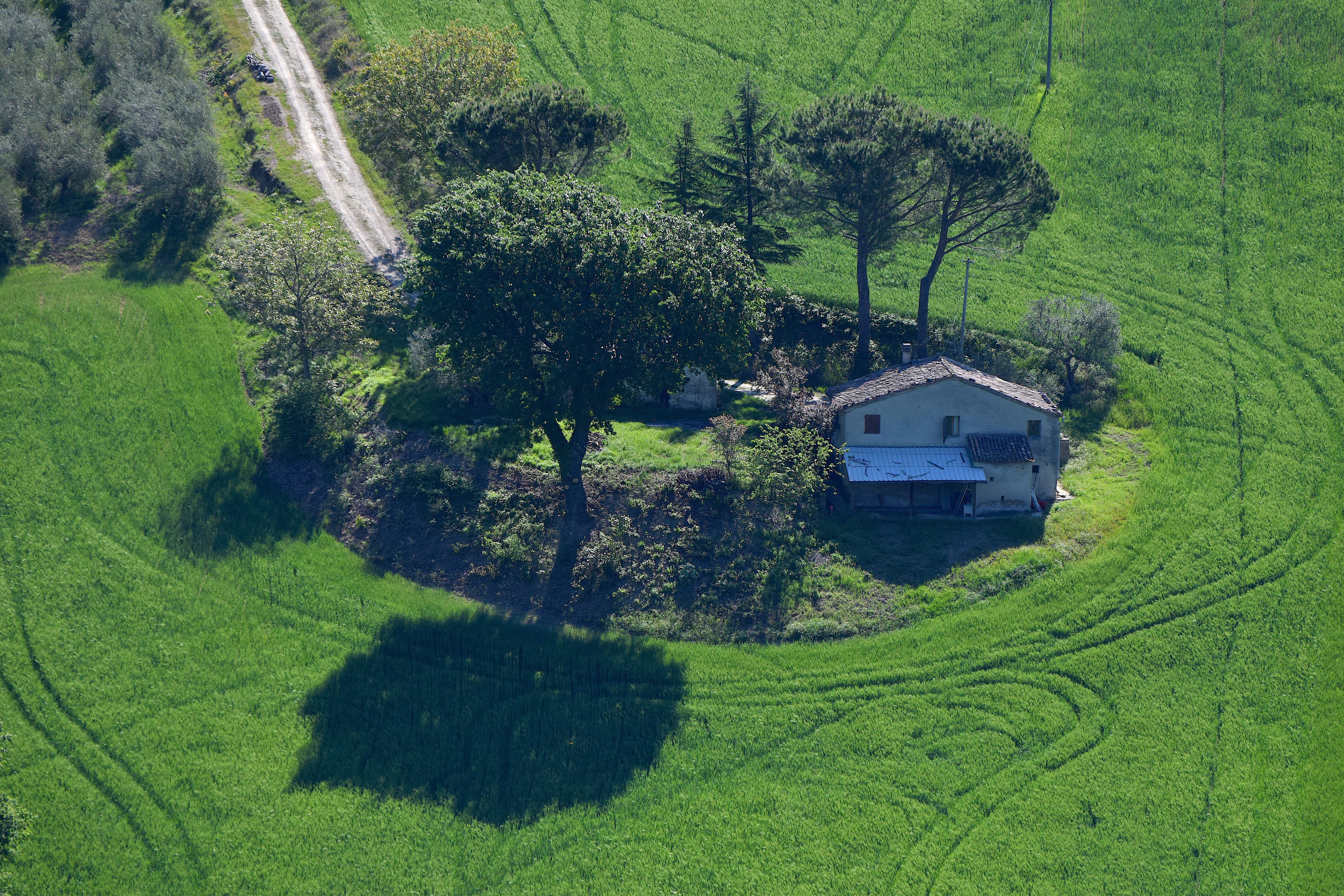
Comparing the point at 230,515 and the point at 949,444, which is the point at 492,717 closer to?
the point at 230,515

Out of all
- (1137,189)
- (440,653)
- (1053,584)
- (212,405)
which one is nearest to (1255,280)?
(1137,189)

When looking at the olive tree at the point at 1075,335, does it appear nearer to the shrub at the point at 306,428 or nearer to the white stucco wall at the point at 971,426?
the white stucco wall at the point at 971,426

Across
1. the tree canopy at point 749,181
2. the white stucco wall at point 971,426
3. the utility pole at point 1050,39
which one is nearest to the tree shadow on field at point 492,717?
the white stucco wall at point 971,426

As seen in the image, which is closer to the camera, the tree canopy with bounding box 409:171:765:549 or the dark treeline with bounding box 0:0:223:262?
the tree canopy with bounding box 409:171:765:549

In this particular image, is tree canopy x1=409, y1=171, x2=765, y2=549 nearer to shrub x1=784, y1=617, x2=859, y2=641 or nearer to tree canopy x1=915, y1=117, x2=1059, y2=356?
shrub x1=784, y1=617, x2=859, y2=641

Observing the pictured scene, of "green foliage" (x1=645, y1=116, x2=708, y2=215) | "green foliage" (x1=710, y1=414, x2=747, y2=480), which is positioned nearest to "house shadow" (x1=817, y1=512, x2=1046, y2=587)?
"green foliage" (x1=710, y1=414, x2=747, y2=480)

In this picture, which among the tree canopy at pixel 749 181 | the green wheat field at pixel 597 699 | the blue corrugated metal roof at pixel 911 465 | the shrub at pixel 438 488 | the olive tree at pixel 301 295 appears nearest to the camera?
the green wheat field at pixel 597 699

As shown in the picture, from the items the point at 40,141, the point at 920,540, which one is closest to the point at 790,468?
the point at 920,540
